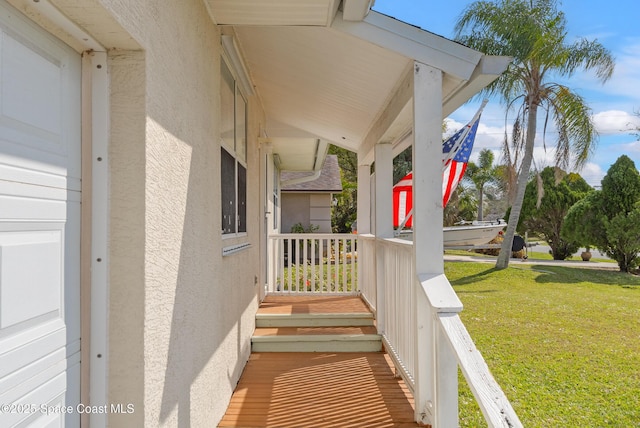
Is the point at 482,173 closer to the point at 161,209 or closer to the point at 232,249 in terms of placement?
the point at 232,249

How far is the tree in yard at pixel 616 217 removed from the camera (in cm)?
1399

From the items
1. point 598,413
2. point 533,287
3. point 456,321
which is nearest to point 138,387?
point 456,321

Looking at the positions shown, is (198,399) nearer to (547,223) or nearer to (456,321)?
(456,321)

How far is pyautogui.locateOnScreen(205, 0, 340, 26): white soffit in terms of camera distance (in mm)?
2650

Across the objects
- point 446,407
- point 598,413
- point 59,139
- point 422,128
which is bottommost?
point 598,413

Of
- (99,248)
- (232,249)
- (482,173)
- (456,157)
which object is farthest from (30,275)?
(482,173)

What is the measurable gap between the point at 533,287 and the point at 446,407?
30.1 feet

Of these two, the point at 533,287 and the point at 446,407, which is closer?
the point at 446,407

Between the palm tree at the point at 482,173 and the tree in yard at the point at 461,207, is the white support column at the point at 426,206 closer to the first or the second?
the tree in yard at the point at 461,207

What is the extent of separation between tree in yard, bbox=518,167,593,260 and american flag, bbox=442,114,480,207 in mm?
14470

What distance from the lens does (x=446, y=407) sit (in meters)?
2.58

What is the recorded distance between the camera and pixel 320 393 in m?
3.71

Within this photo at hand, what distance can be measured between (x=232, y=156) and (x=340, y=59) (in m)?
1.27

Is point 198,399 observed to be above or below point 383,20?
below
